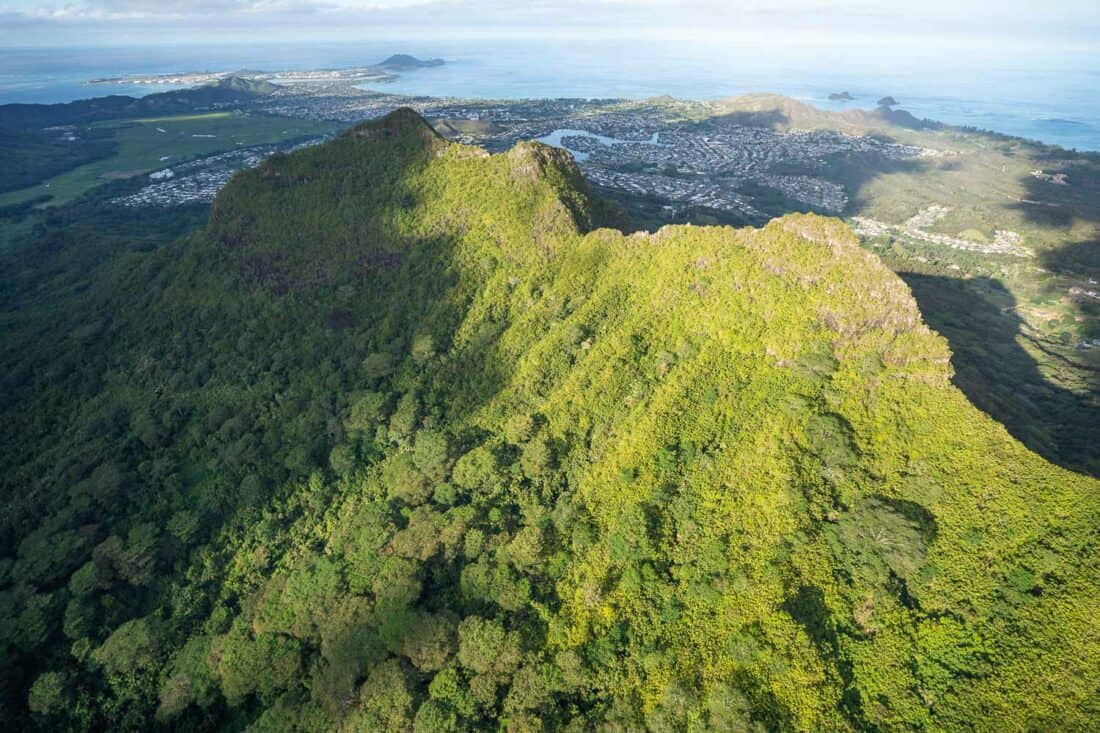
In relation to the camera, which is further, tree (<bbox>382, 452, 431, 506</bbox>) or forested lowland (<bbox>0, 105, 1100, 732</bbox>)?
tree (<bbox>382, 452, 431, 506</bbox>)

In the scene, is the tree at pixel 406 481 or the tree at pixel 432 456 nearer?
the tree at pixel 406 481

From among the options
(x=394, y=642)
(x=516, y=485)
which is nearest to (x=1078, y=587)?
(x=516, y=485)

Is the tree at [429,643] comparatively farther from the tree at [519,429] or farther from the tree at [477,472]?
the tree at [519,429]

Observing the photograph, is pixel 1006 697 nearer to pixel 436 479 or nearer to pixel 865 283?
pixel 865 283

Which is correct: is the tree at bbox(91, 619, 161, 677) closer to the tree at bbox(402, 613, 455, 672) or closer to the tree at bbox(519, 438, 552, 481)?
the tree at bbox(402, 613, 455, 672)

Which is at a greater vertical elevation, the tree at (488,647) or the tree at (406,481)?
the tree at (406,481)

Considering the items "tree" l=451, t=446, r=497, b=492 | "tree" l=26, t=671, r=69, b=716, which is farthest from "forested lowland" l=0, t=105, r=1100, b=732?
"tree" l=451, t=446, r=497, b=492

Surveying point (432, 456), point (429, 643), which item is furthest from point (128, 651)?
point (432, 456)

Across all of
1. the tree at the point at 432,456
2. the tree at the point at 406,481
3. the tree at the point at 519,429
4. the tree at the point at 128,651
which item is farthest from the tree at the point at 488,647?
the tree at the point at 128,651
